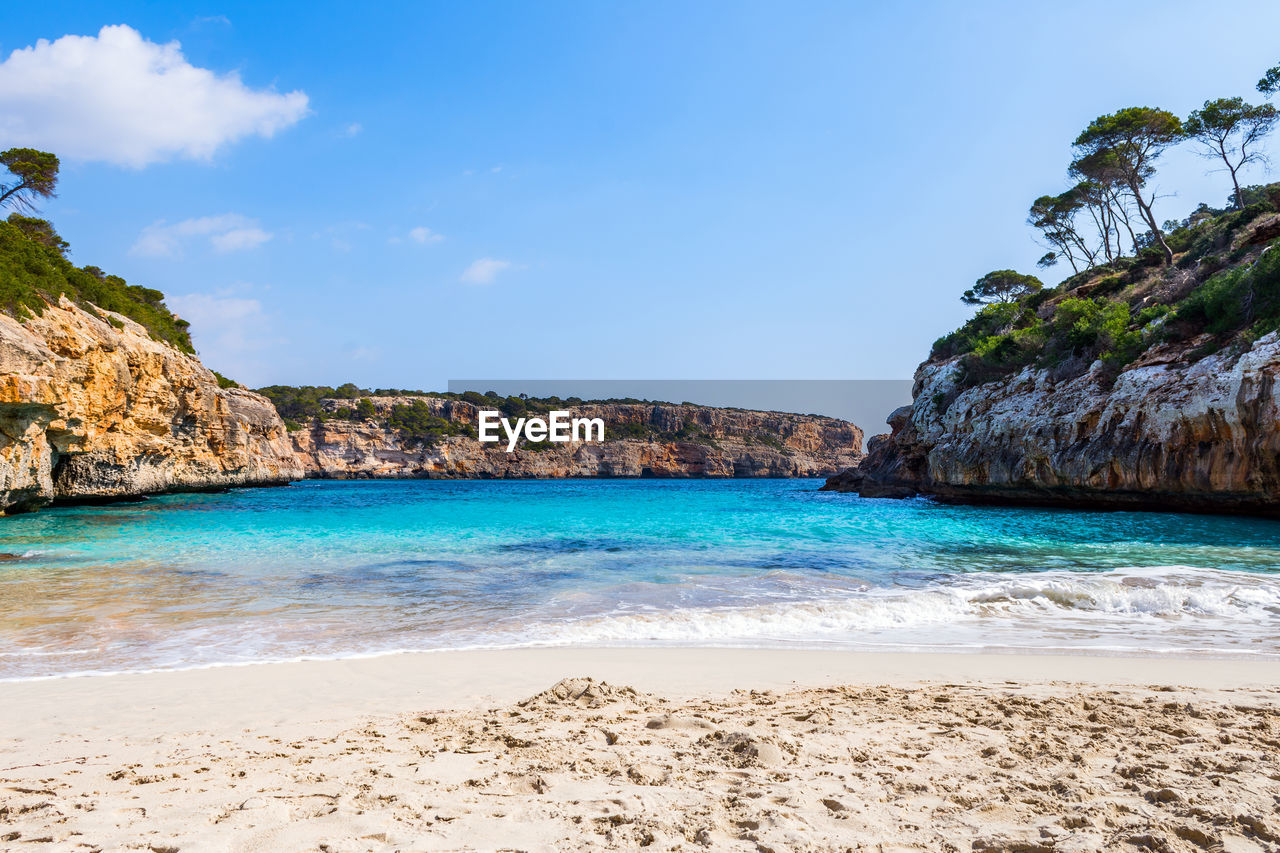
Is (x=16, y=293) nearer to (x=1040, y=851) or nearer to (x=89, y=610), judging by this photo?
(x=89, y=610)

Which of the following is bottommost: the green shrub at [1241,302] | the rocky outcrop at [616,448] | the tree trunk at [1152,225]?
the rocky outcrop at [616,448]

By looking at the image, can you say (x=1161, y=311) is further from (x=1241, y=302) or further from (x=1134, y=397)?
(x=1134, y=397)

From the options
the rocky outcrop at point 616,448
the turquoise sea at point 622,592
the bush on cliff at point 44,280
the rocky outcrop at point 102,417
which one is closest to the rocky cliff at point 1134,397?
the turquoise sea at point 622,592

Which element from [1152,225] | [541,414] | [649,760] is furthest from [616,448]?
[649,760]

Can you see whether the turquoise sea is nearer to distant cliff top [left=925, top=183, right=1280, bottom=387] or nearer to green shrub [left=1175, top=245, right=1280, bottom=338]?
green shrub [left=1175, top=245, right=1280, bottom=338]

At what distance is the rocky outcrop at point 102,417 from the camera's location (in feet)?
56.5

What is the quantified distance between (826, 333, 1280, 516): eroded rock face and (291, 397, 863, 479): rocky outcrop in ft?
244

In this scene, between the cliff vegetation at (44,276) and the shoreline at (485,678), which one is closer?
the shoreline at (485,678)

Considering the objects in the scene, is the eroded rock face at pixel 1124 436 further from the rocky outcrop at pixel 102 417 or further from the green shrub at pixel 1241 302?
the rocky outcrop at pixel 102 417

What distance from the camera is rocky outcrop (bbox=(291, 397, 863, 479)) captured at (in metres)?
87.4

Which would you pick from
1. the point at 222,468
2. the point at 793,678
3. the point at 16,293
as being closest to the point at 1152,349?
the point at 793,678

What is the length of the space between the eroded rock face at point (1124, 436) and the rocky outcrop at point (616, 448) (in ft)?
244

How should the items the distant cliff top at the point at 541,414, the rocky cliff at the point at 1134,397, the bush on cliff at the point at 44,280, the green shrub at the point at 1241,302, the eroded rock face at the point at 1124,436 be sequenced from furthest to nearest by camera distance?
the distant cliff top at the point at 541,414, the bush on cliff at the point at 44,280, the green shrub at the point at 1241,302, the rocky cliff at the point at 1134,397, the eroded rock face at the point at 1124,436

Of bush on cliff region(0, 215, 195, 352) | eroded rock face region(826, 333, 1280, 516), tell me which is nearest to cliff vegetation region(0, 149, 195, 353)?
bush on cliff region(0, 215, 195, 352)
